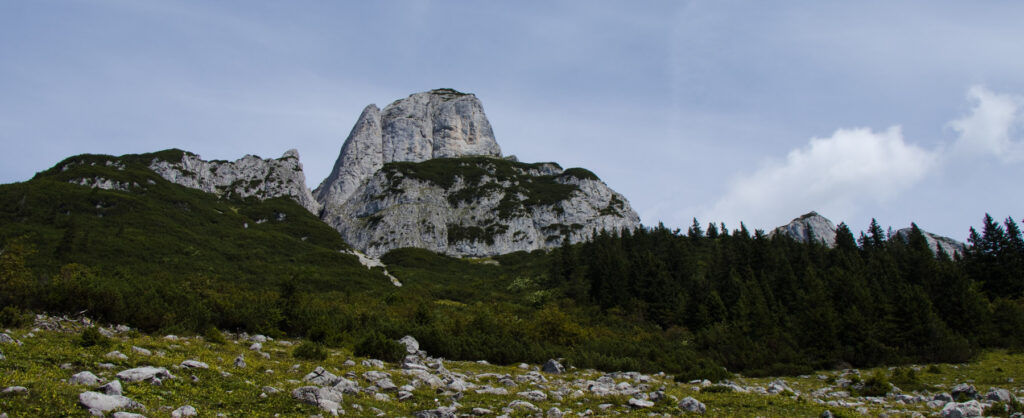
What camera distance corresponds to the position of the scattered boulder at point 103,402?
7711 millimetres

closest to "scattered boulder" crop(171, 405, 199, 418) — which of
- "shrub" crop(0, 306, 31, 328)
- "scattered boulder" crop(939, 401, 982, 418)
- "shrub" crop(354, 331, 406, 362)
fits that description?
"shrub" crop(354, 331, 406, 362)

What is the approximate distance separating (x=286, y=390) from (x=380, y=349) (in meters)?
9.98

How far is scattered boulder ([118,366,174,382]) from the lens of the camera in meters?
10.1

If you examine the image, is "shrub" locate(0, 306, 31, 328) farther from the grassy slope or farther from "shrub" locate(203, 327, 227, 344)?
"shrub" locate(203, 327, 227, 344)

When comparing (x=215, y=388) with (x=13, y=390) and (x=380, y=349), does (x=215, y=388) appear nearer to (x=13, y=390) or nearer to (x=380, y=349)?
(x=13, y=390)

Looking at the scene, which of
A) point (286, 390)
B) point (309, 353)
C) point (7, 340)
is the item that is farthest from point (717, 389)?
point (7, 340)

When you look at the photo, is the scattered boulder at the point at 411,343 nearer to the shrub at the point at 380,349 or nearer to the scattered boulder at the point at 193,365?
the shrub at the point at 380,349

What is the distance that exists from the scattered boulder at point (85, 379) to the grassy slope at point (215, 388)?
21 centimetres

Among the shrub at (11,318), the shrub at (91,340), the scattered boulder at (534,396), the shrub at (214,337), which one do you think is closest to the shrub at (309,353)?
the shrub at (214,337)

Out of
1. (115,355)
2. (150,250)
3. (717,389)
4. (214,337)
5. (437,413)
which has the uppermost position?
(150,250)

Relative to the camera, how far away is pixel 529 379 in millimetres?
18188

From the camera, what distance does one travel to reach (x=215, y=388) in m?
10.9

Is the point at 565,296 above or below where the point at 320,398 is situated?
above

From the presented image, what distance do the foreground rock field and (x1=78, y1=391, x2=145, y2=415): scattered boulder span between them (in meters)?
0.02
